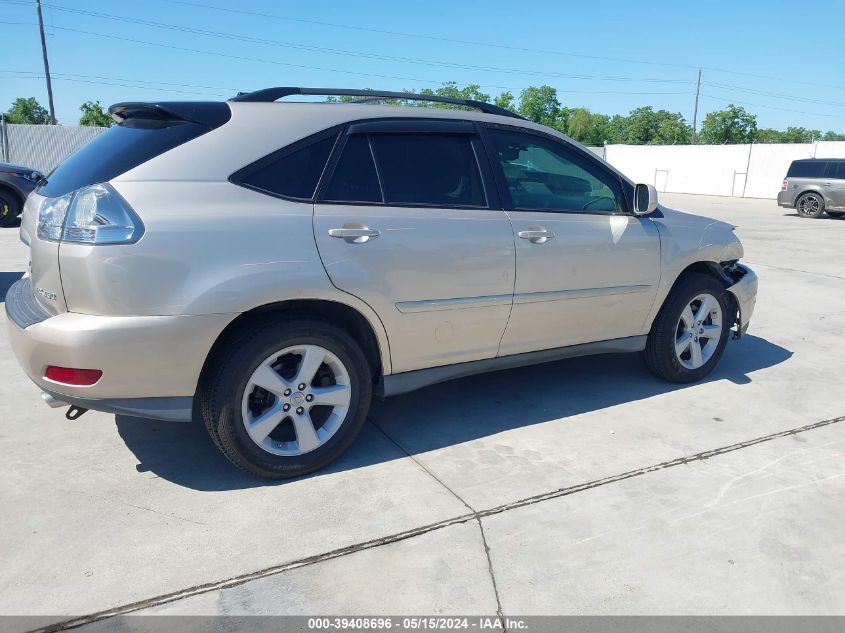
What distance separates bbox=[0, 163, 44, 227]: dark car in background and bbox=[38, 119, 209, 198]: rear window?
34.2 ft

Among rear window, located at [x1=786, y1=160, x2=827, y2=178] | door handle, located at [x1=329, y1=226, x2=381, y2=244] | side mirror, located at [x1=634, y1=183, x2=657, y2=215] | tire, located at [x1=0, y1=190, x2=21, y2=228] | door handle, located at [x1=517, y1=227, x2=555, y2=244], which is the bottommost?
tire, located at [x1=0, y1=190, x2=21, y2=228]

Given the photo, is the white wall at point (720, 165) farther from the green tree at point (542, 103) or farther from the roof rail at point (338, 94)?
the green tree at point (542, 103)

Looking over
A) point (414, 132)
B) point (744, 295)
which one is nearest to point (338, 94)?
point (414, 132)

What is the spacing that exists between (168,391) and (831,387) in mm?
4416

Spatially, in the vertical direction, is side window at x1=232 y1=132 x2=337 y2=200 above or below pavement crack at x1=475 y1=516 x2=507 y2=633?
above

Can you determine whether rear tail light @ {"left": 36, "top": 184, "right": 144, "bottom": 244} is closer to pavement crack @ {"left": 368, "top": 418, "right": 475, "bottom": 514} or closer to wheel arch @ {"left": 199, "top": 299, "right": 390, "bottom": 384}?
wheel arch @ {"left": 199, "top": 299, "right": 390, "bottom": 384}

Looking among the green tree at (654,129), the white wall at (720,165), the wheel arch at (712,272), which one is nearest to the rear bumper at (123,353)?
the wheel arch at (712,272)

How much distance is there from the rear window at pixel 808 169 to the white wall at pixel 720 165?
35.3 ft

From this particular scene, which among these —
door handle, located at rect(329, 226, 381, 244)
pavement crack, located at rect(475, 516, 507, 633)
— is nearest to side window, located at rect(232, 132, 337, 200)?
door handle, located at rect(329, 226, 381, 244)

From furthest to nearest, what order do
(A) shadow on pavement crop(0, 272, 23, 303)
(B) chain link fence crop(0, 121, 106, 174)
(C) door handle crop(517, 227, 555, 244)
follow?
1. (B) chain link fence crop(0, 121, 106, 174)
2. (A) shadow on pavement crop(0, 272, 23, 303)
3. (C) door handle crop(517, 227, 555, 244)

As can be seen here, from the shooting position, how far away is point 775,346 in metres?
5.77

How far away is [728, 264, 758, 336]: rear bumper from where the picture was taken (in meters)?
4.78

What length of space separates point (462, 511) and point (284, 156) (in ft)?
5.99

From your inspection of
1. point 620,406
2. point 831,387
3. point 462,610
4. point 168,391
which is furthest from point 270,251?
point 831,387
